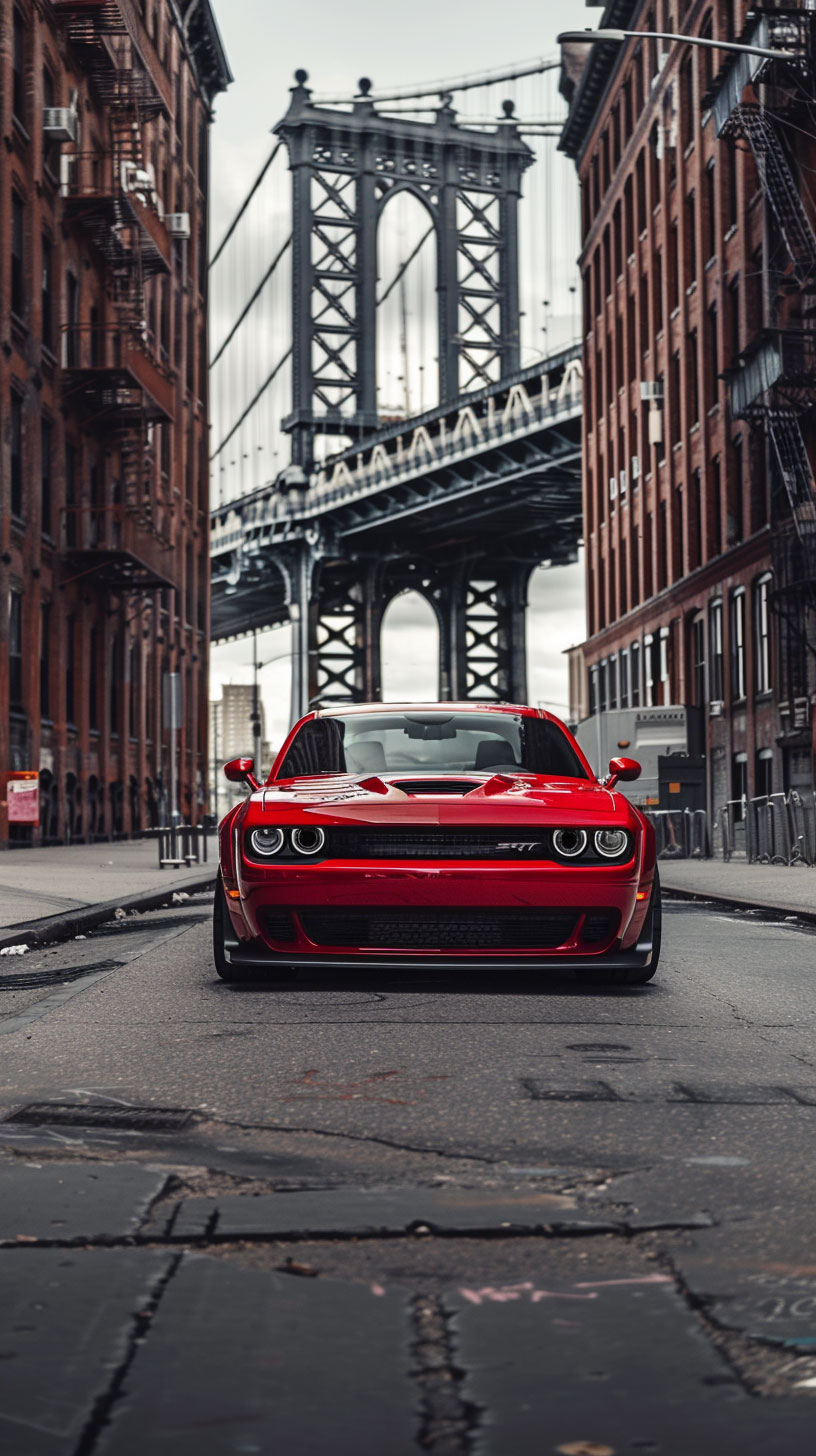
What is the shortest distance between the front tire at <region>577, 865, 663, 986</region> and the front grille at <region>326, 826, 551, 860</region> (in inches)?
27.2

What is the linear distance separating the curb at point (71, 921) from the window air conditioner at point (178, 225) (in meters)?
34.8

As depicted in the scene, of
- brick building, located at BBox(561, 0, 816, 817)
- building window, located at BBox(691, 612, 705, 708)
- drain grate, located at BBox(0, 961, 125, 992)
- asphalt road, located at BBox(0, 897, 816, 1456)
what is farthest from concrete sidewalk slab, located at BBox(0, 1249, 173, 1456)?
building window, located at BBox(691, 612, 705, 708)

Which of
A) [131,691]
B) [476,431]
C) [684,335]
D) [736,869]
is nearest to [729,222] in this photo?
[684,335]

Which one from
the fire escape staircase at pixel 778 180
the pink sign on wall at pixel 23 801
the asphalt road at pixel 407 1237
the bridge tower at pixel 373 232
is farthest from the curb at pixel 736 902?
the bridge tower at pixel 373 232

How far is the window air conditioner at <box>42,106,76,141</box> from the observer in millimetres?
34438

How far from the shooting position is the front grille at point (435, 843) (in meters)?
8.00

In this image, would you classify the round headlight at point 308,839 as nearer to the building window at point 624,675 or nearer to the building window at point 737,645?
the building window at point 737,645

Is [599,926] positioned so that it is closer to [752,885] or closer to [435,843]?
[435,843]

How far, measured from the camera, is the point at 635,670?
2104 inches

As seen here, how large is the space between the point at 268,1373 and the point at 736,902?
14862 millimetres

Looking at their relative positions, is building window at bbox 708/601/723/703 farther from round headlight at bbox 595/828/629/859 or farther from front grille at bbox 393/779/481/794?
round headlight at bbox 595/828/629/859

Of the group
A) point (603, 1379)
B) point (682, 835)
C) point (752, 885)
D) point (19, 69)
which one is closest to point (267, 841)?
point (603, 1379)

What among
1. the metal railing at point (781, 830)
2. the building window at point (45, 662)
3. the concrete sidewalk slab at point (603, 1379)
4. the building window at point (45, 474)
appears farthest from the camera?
the building window at point (45, 474)

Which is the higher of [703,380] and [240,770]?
[703,380]
